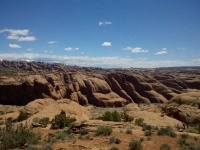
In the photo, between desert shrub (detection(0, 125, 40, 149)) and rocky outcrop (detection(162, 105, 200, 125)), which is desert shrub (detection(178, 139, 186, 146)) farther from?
rocky outcrop (detection(162, 105, 200, 125))

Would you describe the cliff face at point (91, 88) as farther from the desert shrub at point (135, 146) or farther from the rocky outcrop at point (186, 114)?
the desert shrub at point (135, 146)

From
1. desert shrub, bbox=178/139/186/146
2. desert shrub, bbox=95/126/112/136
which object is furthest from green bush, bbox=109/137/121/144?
desert shrub, bbox=178/139/186/146

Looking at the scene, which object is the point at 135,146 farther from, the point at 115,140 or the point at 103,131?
the point at 103,131

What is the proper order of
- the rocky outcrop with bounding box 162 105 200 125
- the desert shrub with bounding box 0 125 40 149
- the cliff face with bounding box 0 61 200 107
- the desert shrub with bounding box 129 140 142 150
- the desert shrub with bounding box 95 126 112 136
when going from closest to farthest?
the desert shrub with bounding box 129 140 142 150 < the desert shrub with bounding box 0 125 40 149 < the desert shrub with bounding box 95 126 112 136 < the rocky outcrop with bounding box 162 105 200 125 < the cliff face with bounding box 0 61 200 107

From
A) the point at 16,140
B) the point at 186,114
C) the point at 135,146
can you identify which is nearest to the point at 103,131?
the point at 135,146

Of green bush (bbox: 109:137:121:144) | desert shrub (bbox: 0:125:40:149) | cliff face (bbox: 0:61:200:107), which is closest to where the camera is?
desert shrub (bbox: 0:125:40:149)

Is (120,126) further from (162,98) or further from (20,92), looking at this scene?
(162,98)

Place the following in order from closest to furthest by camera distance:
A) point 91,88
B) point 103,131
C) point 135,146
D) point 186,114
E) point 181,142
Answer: point 135,146
point 181,142
point 103,131
point 186,114
point 91,88

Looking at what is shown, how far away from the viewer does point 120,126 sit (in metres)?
21.7

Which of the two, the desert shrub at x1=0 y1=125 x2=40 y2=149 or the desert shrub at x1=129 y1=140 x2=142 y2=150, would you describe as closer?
the desert shrub at x1=129 y1=140 x2=142 y2=150

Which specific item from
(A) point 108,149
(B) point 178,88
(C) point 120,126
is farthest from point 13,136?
(B) point 178,88

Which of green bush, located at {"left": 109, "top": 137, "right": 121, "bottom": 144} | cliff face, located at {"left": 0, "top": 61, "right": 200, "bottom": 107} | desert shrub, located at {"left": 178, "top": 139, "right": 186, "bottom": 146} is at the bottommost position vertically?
cliff face, located at {"left": 0, "top": 61, "right": 200, "bottom": 107}

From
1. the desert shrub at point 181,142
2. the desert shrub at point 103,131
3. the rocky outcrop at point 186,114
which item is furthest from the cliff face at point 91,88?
the desert shrub at point 181,142

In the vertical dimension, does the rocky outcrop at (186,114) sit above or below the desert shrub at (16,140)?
below
